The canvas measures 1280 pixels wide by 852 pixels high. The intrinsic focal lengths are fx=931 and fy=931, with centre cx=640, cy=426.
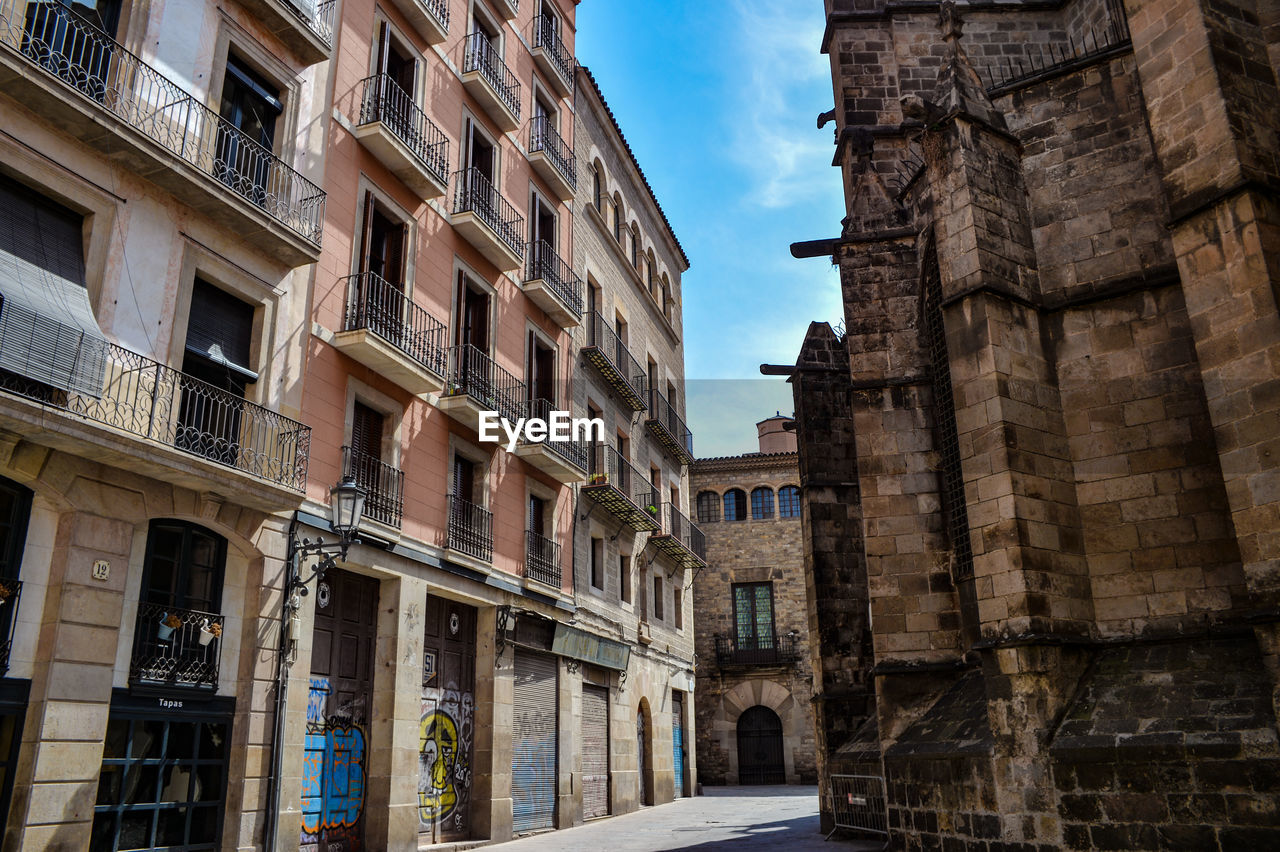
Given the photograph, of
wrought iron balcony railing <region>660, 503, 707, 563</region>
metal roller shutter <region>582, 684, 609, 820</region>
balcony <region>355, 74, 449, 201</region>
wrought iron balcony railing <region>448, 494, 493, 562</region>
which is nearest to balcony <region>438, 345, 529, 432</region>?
wrought iron balcony railing <region>448, 494, 493, 562</region>

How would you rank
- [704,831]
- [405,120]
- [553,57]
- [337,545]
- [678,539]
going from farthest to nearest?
[678,539], [553,57], [704,831], [405,120], [337,545]

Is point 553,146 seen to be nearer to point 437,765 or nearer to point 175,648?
point 437,765

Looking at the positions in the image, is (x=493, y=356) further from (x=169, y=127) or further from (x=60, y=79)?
(x=60, y=79)

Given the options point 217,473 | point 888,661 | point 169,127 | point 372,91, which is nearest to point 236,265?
point 169,127

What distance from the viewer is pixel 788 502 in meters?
34.3

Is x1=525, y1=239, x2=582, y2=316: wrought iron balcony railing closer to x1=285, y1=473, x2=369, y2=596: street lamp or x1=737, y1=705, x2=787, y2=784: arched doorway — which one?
x1=285, y1=473, x2=369, y2=596: street lamp

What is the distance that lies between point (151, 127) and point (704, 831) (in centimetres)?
1274

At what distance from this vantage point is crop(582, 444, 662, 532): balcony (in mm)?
19694

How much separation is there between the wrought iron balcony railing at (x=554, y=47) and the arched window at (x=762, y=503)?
1783 cm

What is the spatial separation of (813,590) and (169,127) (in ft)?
39.1

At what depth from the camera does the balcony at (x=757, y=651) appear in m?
32.1

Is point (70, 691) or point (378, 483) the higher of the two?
point (378, 483)

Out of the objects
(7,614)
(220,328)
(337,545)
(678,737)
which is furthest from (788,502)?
(7,614)

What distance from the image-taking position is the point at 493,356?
1648cm
